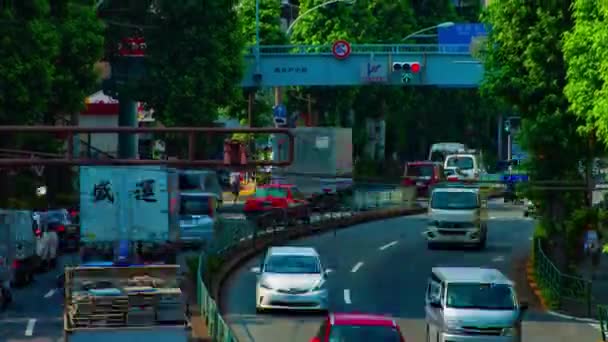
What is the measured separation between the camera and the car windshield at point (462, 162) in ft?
284

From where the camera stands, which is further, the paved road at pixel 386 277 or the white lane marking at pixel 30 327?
the paved road at pixel 386 277

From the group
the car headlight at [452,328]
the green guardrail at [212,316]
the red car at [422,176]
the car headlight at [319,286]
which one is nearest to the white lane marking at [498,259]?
the car headlight at [319,286]

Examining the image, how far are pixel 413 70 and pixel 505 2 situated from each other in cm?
3341

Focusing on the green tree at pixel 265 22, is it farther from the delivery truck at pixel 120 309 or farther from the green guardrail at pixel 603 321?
the delivery truck at pixel 120 309

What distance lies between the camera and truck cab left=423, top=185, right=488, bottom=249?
176 feet

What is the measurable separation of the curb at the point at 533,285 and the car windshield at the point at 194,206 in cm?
1151

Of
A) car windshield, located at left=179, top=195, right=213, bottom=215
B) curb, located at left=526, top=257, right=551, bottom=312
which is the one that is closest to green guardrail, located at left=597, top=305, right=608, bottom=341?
curb, located at left=526, top=257, right=551, bottom=312

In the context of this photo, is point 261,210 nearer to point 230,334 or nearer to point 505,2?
point 505,2

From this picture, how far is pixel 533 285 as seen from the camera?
44969 millimetres

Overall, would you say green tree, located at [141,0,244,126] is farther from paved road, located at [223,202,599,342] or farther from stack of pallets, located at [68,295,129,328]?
stack of pallets, located at [68,295,129,328]

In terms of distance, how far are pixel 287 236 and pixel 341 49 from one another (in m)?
20.3

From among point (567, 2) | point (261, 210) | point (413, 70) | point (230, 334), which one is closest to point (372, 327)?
point (230, 334)

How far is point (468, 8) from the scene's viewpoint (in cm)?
11906

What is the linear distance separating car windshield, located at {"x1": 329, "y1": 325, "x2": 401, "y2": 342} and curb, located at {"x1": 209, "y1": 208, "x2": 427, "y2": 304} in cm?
1265
